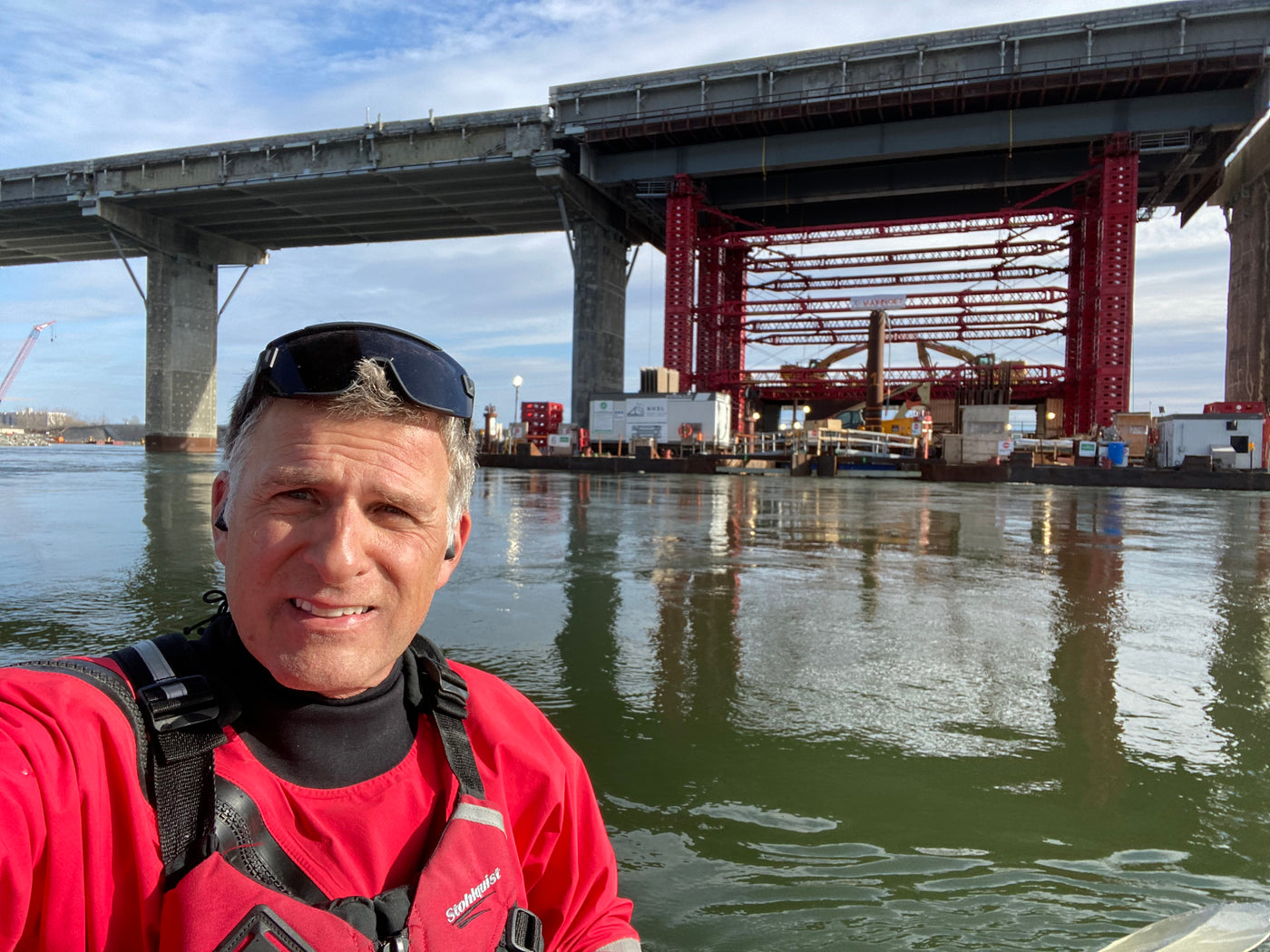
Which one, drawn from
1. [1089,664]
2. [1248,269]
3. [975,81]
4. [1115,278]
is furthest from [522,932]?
[1248,269]

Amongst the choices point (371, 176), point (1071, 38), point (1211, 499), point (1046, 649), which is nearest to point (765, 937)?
point (1046, 649)

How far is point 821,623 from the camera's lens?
454 cm

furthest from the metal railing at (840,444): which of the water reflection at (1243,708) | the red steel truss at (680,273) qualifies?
the water reflection at (1243,708)

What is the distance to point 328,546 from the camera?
1.19 meters

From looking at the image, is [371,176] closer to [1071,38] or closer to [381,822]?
[1071,38]

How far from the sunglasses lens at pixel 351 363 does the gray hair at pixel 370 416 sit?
19mm

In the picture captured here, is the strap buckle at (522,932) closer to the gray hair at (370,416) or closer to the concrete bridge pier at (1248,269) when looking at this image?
the gray hair at (370,416)

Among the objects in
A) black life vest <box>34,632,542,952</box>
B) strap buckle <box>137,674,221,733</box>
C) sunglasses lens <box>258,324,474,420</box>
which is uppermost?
sunglasses lens <box>258,324,474,420</box>

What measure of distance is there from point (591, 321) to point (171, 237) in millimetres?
25733

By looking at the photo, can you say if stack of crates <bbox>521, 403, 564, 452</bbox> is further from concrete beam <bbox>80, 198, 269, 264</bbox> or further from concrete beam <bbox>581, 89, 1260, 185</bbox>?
concrete beam <bbox>80, 198, 269, 264</bbox>

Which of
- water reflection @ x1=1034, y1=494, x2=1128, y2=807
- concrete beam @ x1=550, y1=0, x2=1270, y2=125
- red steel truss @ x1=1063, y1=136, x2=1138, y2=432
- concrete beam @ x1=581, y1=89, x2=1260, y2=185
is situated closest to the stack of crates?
concrete beam @ x1=581, y1=89, x2=1260, y2=185

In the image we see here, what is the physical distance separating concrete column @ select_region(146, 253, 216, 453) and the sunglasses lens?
171 ft

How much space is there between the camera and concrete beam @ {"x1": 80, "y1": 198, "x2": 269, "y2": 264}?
40.8 metres

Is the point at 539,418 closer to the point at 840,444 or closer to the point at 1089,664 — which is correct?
the point at 840,444
